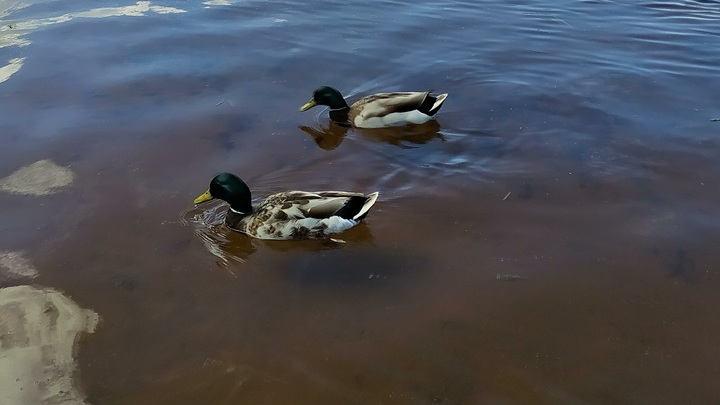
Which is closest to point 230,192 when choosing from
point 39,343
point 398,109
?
point 39,343

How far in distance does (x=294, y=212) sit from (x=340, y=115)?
102 inches

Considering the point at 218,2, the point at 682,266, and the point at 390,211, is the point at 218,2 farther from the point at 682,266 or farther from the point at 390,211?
the point at 682,266

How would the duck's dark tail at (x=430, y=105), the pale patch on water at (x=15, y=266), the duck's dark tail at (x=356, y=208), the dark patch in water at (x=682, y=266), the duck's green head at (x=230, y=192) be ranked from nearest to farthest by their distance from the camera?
the dark patch in water at (x=682, y=266), the pale patch on water at (x=15, y=266), the duck's dark tail at (x=356, y=208), the duck's green head at (x=230, y=192), the duck's dark tail at (x=430, y=105)

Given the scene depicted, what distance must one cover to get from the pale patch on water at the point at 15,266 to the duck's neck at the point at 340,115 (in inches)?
147

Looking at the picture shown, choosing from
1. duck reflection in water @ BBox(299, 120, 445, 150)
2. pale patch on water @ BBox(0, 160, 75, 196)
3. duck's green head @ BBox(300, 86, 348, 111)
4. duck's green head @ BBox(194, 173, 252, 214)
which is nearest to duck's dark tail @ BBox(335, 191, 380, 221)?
duck's green head @ BBox(194, 173, 252, 214)

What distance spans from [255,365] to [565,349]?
202 centimetres

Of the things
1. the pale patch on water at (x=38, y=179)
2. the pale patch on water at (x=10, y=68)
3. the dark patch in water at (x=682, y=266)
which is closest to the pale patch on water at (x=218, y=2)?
Result: the pale patch on water at (x=10, y=68)

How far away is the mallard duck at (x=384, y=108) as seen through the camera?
24.0 feet

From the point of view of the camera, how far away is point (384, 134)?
741 cm

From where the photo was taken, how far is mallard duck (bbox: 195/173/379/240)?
5.29 metres

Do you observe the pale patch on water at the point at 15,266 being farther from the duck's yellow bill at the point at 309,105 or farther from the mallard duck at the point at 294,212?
the duck's yellow bill at the point at 309,105

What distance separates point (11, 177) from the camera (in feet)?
20.3

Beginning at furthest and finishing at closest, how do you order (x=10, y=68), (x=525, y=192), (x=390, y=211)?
(x=10, y=68) → (x=525, y=192) → (x=390, y=211)

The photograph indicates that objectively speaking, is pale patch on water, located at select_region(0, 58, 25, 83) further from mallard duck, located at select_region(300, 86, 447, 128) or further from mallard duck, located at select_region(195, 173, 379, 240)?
mallard duck, located at select_region(195, 173, 379, 240)
